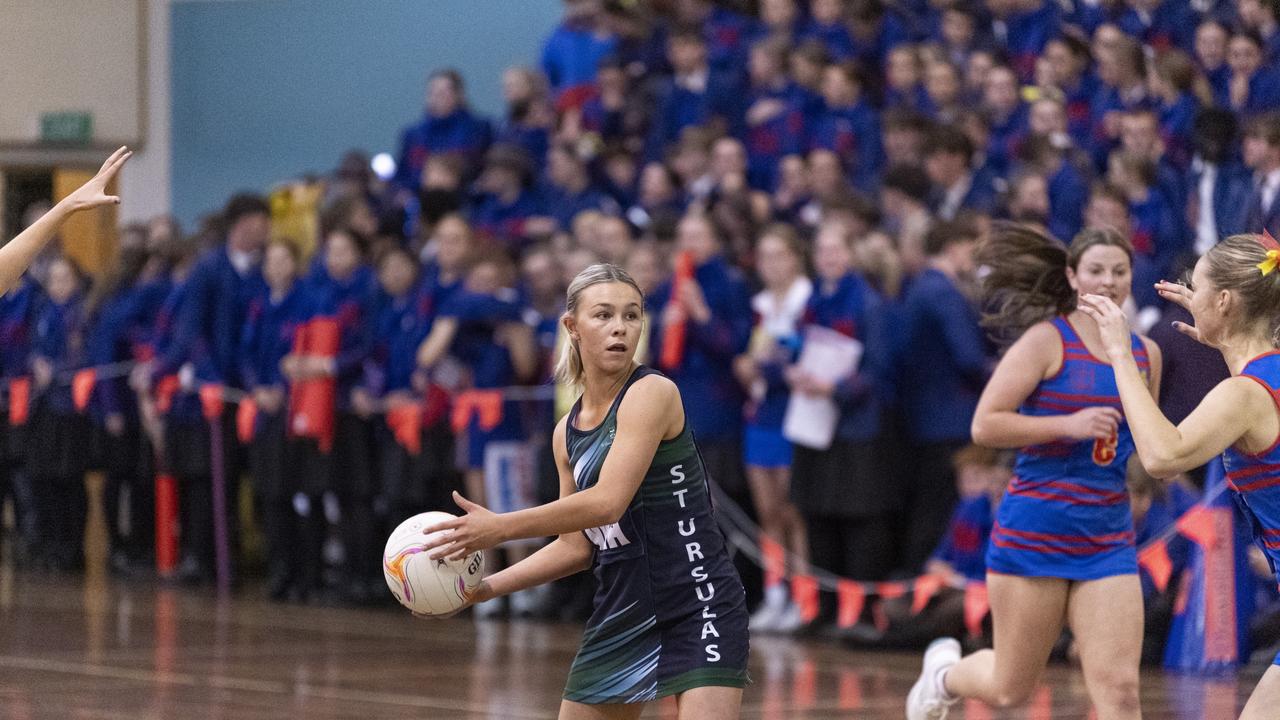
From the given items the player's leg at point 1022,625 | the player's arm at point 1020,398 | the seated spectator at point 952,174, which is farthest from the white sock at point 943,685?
the seated spectator at point 952,174

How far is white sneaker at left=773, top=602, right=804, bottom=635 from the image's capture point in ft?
40.0

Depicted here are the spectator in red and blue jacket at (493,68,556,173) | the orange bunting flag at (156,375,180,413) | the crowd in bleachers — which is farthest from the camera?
the spectator in red and blue jacket at (493,68,556,173)

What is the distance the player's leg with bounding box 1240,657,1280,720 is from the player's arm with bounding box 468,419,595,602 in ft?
6.21

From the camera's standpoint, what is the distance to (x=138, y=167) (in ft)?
69.8

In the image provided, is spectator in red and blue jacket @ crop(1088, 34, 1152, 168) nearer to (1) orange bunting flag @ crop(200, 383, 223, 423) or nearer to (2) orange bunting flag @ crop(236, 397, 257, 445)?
(2) orange bunting flag @ crop(236, 397, 257, 445)

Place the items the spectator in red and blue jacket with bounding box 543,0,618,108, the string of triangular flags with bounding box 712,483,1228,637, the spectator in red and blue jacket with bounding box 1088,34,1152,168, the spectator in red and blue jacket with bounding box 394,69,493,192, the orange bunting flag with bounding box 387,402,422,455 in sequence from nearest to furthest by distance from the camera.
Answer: the string of triangular flags with bounding box 712,483,1228,637
the spectator in red and blue jacket with bounding box 1088,34,1152,168
the orange bunting flag with bounding box 387,402,422,455
the spectator in red and blue jacket with bounding box 543,0,618,108
the spectator in red and blue jacket with bounding box 394,69,493,192

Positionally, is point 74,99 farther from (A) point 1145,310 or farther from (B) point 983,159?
(A) point 1145,310

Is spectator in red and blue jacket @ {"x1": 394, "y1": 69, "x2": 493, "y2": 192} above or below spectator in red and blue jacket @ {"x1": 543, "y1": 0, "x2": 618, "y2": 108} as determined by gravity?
below

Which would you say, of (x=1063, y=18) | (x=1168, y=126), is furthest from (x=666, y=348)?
(x=1063, y=18)

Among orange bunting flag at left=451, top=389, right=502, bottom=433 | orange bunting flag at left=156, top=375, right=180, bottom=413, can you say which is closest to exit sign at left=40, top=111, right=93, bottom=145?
orange bunting flag at left=156, top=375, right=180, bottom=413

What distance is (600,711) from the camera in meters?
5.44

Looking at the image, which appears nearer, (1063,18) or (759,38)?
(1063,18)

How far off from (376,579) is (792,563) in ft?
11.7

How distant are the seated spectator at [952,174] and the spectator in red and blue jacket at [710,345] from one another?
1.52 meters
